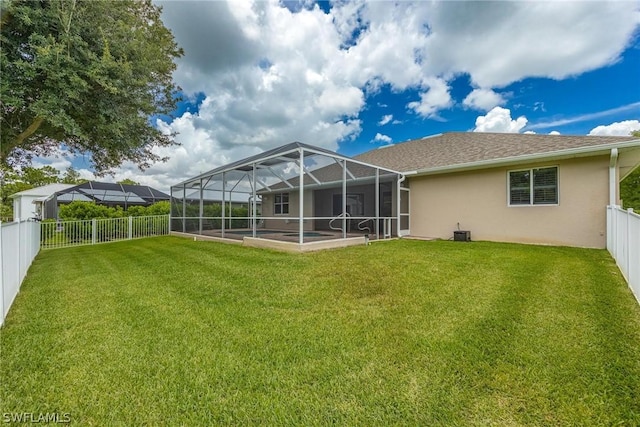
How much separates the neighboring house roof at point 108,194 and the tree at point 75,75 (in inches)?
566

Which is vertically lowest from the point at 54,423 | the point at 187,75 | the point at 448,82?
the point at 54,423

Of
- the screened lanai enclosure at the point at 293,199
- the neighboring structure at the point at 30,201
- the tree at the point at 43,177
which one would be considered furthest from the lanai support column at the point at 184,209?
the tree at the point at 43,177

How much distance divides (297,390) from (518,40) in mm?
13230

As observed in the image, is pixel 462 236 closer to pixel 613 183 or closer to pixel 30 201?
pixel 613 183

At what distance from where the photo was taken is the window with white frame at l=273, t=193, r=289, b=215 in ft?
56.8

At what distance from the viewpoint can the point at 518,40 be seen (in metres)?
10.0

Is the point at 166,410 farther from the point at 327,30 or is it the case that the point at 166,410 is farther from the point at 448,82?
the point at 448,82

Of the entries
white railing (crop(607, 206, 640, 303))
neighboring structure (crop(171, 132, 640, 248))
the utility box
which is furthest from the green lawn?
the utility box

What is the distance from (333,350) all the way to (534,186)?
9.40 metres

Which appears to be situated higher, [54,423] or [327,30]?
[327,30]

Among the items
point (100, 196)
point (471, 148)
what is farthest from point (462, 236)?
point (100, 196)

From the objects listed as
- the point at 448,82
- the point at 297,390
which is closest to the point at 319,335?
the point at 297,390

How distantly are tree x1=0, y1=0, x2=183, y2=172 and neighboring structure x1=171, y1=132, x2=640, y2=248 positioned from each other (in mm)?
3814

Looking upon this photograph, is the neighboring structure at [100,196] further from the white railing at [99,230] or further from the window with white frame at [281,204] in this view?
the window with white frame at [281,204]
